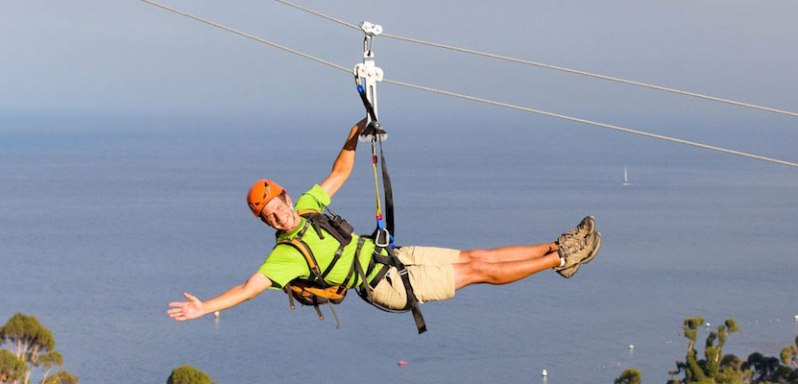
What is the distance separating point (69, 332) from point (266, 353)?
15.7 meters

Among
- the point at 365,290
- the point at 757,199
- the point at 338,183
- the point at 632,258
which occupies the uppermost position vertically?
the point at 757,199

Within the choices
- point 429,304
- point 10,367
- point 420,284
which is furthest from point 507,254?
point 429,304

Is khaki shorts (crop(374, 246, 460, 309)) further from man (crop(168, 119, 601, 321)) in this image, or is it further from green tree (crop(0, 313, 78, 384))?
green tree (crop(0, 313, 78, 384))

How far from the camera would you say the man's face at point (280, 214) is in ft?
26.5

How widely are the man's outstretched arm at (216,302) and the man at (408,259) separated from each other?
0.26 meters

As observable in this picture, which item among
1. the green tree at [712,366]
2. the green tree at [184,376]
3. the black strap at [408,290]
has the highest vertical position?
the green tree at [712,366]

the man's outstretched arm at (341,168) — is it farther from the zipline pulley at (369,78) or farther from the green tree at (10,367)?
the green tree at (10,367)

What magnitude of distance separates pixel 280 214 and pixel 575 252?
2.19m

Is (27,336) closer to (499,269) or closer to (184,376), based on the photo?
(184,376)

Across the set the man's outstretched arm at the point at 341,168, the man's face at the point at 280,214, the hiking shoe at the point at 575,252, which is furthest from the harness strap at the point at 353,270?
the hiking shoe at the point at 575,252

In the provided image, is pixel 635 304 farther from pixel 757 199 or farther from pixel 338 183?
pixel 338 183

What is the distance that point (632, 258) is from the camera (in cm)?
10506

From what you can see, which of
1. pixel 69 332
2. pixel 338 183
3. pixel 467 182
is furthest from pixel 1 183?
pixel 338 183

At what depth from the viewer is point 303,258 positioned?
26.8 feet
